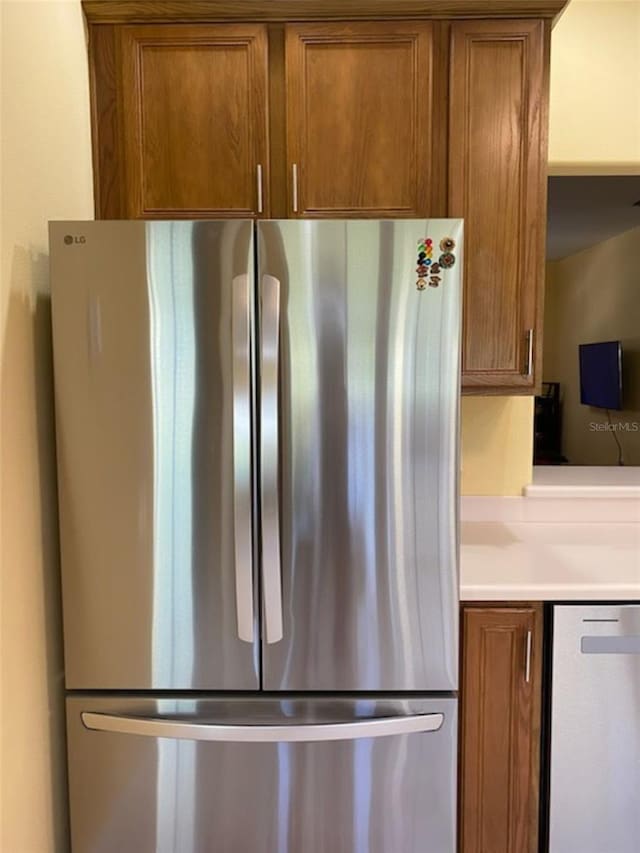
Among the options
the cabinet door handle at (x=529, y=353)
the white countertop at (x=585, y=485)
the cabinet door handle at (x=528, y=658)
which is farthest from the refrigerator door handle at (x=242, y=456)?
the white countertop at (x=585, y=485)

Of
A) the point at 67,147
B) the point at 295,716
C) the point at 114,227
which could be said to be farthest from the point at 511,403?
the point at 67,147

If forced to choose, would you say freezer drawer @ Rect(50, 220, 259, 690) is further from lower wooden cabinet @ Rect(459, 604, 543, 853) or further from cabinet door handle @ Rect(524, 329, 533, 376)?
cabinet door handle @ Rect(524, 329, 533, 376)

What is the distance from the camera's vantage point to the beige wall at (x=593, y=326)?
245 cm

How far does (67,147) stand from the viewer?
152 cm

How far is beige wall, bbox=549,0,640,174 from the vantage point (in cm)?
202

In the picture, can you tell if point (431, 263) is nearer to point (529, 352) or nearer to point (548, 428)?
point (529, 352)

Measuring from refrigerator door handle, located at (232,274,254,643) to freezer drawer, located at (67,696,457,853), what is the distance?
249 mm

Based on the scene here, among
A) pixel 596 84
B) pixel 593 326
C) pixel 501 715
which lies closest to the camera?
pixel 501 715

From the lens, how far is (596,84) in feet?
6.64

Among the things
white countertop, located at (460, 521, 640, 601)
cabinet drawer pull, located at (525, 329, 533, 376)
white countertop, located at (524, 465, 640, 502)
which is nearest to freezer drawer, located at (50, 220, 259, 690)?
white countertop, located at (460, 521, 640, 601)

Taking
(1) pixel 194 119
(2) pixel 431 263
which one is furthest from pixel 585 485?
(1) pixel 194 119

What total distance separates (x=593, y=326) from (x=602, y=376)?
25 centimetres

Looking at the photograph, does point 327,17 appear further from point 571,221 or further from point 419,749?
point 419,749

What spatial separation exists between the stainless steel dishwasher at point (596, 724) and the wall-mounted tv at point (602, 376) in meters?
1.16
